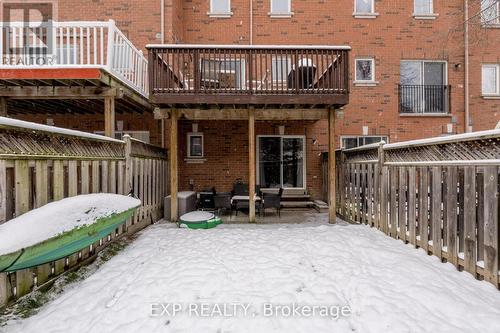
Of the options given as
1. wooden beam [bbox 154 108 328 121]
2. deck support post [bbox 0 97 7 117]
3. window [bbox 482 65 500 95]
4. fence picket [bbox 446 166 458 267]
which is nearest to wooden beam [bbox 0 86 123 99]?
deck support post [bbox 0 97 7 117]

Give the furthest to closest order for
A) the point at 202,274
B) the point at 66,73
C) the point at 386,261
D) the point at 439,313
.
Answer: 1. the point at 66,73
2. the point at 386,261
3. the point at 202,274
4. the point at 439,313

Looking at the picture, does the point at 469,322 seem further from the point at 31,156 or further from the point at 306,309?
the point at 31,156

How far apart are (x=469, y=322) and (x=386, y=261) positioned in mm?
1502

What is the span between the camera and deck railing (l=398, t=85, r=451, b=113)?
1086 cm

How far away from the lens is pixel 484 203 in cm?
347

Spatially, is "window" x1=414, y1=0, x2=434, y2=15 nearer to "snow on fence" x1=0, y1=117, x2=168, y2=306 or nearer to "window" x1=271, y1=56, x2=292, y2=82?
"window" x1=271, y1=56, x2=292, y2=82

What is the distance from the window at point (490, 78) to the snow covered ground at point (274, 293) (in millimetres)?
9990

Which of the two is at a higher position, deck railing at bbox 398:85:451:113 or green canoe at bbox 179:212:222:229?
deck railing at bbox 398:85:451:113

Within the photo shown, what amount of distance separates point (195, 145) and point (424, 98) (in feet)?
28.9

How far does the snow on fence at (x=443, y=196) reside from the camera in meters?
3.41

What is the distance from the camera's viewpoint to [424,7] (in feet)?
36.5

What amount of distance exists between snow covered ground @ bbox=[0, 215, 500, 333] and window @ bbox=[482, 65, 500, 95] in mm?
9990

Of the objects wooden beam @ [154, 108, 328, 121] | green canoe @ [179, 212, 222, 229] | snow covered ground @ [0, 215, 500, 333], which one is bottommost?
snow covered ground @ [0, 215, 500, 333]

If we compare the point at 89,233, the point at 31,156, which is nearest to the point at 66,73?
the point at 31,156
